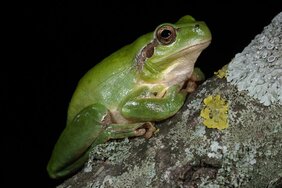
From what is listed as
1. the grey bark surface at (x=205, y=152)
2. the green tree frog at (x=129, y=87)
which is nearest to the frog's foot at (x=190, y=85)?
the green tree frog at (x=129, y=87)

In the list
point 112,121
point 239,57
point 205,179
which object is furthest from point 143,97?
point 205,179

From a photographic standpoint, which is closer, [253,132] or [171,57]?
[253,132]

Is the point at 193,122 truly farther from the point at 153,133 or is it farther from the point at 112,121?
the point at 112,121

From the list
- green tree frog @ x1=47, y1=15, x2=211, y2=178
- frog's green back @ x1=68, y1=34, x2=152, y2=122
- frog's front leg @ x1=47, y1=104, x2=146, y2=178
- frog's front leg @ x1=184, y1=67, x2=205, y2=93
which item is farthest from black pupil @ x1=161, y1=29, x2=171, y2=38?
frog's front leg @ x1=47, y1=104, x2=146, y2=178

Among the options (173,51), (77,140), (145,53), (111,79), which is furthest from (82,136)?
(173,51)

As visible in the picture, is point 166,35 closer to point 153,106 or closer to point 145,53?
point 145,53

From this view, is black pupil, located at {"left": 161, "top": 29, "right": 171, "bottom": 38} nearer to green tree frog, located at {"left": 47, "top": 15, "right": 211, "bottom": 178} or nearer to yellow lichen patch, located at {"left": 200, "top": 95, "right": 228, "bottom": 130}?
green tree frog, located at {"left": 47, "top": 15, "right": 211, "bottom": 178}
